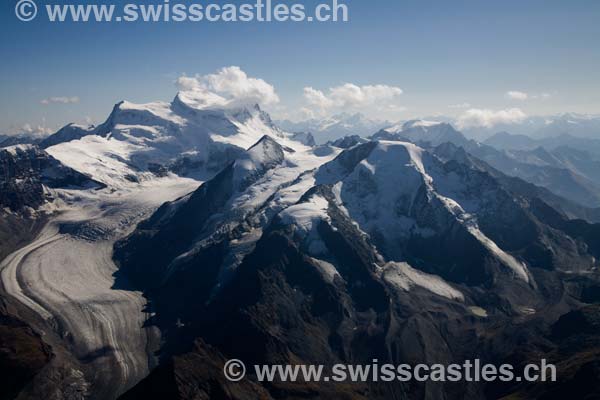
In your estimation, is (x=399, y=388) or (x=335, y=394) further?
(x=399, y=388)

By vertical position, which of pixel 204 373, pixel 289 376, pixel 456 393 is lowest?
pixel 456 393

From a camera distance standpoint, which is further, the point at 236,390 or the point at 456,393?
the point at 456,393

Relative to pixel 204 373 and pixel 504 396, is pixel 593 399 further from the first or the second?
pixel 204 373

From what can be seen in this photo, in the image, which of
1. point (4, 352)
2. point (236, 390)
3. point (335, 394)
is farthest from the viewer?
point (4, 352)

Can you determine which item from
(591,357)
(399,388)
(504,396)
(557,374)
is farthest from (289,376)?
(591,357)

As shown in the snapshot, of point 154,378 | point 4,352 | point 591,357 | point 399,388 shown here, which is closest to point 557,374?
point 591,357

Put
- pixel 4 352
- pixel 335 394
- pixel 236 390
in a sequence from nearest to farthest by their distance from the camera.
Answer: pixel 236 390 < pixel 335 394 < pixel 4 352

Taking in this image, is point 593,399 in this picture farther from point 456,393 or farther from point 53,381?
point 53,381

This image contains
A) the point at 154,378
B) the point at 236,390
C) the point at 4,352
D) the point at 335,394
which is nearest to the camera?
the point at 154,378

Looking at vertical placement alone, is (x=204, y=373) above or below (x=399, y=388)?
above
